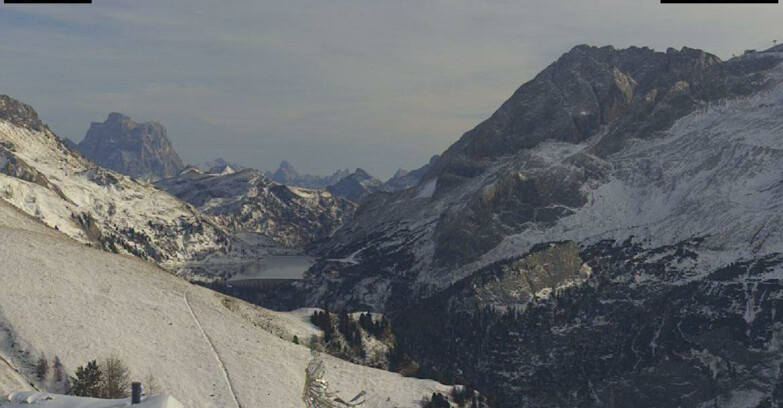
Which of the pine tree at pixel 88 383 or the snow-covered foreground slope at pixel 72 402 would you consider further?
the pine tree at pixel 88 383

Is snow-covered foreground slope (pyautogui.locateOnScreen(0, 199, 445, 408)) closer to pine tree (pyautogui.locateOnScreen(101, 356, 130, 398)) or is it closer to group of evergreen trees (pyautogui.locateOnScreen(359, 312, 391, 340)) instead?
pine tree (pyautogui.locateOnScreen(101, 356, 130, 398))

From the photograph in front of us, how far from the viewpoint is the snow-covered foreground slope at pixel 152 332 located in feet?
346

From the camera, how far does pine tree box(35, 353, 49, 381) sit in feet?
322

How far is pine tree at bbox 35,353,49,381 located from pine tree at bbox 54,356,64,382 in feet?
3.37

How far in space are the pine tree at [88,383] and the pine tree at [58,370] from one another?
5305 mm

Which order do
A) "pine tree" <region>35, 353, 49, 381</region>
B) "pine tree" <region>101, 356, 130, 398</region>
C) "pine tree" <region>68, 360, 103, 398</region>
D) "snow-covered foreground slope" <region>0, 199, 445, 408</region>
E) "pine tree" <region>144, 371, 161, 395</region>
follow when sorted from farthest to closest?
"snow-covered foreground slope" <region>0, 199, 445, 408</region> → "pine tree" <region>144, 371, 161, 395</region> → "pine tree" <region>35, 353, 49, 381</region> → "pine tree" <region>101, 356, 130, 398</region> → "pine tree" <region>68, 360, 103, 398</region>

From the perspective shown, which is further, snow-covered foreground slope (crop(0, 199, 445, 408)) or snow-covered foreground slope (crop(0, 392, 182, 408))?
snow-covered foreground slope (crop(0, 199, 445, 408))

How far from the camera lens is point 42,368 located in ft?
325

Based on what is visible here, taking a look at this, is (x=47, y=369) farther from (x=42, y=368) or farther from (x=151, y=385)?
(x=151, y=385)

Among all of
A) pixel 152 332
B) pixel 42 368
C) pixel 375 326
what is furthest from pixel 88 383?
pixel 375 326

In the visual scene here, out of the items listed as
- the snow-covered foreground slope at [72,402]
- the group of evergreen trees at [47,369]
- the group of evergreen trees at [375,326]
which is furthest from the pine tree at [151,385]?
the group of evergreen trees at [375,326]

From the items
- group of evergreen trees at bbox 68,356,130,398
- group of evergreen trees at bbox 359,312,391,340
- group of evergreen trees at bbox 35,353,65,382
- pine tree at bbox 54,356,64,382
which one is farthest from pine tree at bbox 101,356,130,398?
group of evergreen trees at bbox 359,312,391,340

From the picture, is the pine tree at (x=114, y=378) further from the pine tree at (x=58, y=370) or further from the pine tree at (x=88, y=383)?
the pine tree at (x=58, y=370)

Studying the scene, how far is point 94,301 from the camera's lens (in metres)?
121
